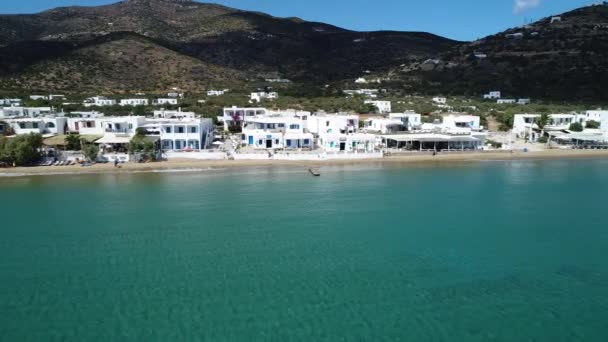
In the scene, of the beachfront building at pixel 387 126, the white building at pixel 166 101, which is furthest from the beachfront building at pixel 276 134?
the white building at pixel 166 101

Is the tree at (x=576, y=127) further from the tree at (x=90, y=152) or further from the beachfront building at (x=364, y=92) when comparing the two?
the tree at (x=90, y=152)

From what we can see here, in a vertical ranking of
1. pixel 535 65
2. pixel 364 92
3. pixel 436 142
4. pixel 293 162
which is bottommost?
pixel 293 162

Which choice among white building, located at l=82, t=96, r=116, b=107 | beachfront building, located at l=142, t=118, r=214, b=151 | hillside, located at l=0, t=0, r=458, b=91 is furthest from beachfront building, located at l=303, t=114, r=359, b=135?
hillside, located at l=0, t=0, r=458, b=91

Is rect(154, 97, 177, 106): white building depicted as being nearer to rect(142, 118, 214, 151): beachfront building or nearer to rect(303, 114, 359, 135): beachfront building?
rect(142, 118, 214, 151): beachfront building

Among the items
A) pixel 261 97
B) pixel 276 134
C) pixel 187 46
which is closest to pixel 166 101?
pixel 261 97

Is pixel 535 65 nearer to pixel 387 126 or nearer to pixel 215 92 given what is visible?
pixel 387 126

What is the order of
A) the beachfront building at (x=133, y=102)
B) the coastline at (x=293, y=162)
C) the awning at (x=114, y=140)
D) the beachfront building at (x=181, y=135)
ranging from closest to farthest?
the coastline at (x=293, y=162) < the awning at (x=114, y=140) < the beachfront building at (x=181, y=135) < the beachfront building at (x=133, y=102)

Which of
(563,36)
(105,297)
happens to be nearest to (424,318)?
(105,297)
